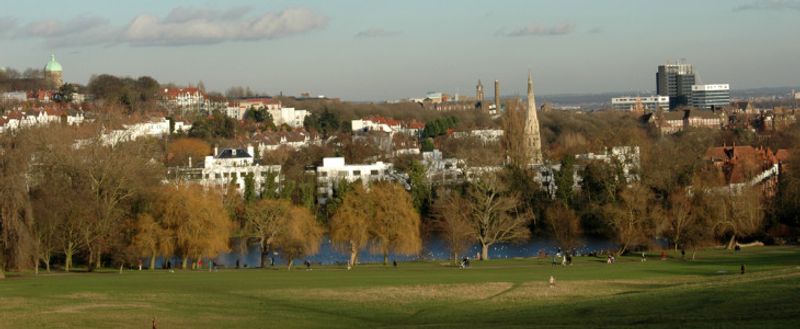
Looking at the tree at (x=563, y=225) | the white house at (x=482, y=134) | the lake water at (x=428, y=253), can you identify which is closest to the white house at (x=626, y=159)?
the tree at (x=563, y=225)

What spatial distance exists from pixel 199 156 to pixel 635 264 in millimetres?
77988

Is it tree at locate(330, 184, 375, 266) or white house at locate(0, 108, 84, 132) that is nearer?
tree at locate(330, 184, 375, 266)

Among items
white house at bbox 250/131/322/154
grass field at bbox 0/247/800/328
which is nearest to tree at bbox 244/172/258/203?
grass field at bbox 0/247/800/328

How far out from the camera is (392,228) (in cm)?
7138

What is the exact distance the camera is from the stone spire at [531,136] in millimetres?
116113

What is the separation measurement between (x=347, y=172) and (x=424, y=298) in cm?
7347

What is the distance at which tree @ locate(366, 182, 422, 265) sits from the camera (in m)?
71.3

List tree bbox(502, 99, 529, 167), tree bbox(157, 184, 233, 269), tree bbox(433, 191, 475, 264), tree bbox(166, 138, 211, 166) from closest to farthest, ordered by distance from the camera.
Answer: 1. tree bbox(157, 184, 233, 269)
2. tree bbox(433, 191, 475, 264)
3. tree bbox(502, 99, 529, 167)
4. tree bbox(166, 138, 211, 166)

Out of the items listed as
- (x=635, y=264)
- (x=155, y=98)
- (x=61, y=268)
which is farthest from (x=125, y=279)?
(x=155, y=98)

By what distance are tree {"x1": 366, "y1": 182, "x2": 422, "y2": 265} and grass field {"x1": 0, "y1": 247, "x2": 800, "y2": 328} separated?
8.68 m

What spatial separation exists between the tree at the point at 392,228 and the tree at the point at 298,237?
3.17 m

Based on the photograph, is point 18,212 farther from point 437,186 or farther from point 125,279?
point 437,186

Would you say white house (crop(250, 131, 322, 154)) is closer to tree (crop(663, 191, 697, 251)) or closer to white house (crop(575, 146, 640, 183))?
white house (crop(575, 146, 640, 183))

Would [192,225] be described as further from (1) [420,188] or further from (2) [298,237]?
(1) [420,188]
